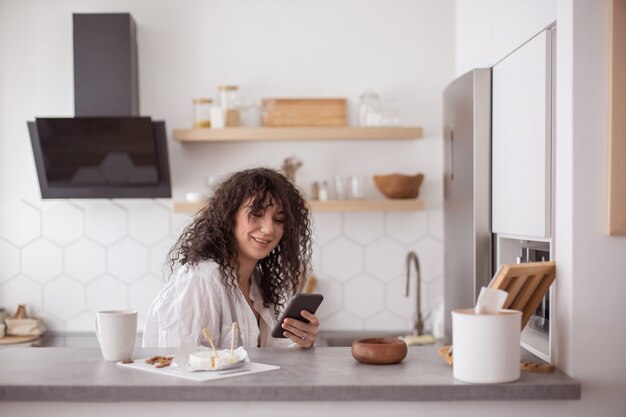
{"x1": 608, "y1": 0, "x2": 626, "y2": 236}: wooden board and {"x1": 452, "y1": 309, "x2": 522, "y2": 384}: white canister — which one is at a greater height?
{"x1": 608, "y1": 0, "x2": 626, "y2": 236}: wooden board

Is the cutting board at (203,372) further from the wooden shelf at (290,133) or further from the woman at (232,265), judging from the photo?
the wooden shelf at (290,133)

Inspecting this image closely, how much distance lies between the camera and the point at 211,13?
4.17 metres

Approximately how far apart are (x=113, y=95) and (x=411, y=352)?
8.17 ft

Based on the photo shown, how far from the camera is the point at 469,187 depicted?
2.80 metres

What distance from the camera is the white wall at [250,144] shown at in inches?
163

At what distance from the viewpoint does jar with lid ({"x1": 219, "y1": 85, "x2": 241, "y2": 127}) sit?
3.98 metres

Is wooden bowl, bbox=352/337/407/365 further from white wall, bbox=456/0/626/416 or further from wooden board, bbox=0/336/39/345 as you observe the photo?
wooden board, bbox=0/336/39/345

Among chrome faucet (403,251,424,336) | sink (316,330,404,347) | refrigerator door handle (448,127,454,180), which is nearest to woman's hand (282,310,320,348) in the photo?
refrigerator door handle (448,127,454,180)

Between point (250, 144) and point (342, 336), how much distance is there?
1.12 m

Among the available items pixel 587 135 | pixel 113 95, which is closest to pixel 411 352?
Result: pixel 587 135

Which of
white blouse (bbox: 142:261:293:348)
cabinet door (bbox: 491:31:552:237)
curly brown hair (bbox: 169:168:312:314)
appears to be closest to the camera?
cabinet door (bbox: 491:31:552:237)

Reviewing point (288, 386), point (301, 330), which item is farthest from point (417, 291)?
point (288, 386)

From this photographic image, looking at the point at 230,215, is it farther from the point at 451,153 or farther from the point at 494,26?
the point at 451,153

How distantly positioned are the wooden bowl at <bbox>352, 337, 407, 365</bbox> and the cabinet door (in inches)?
19.9
